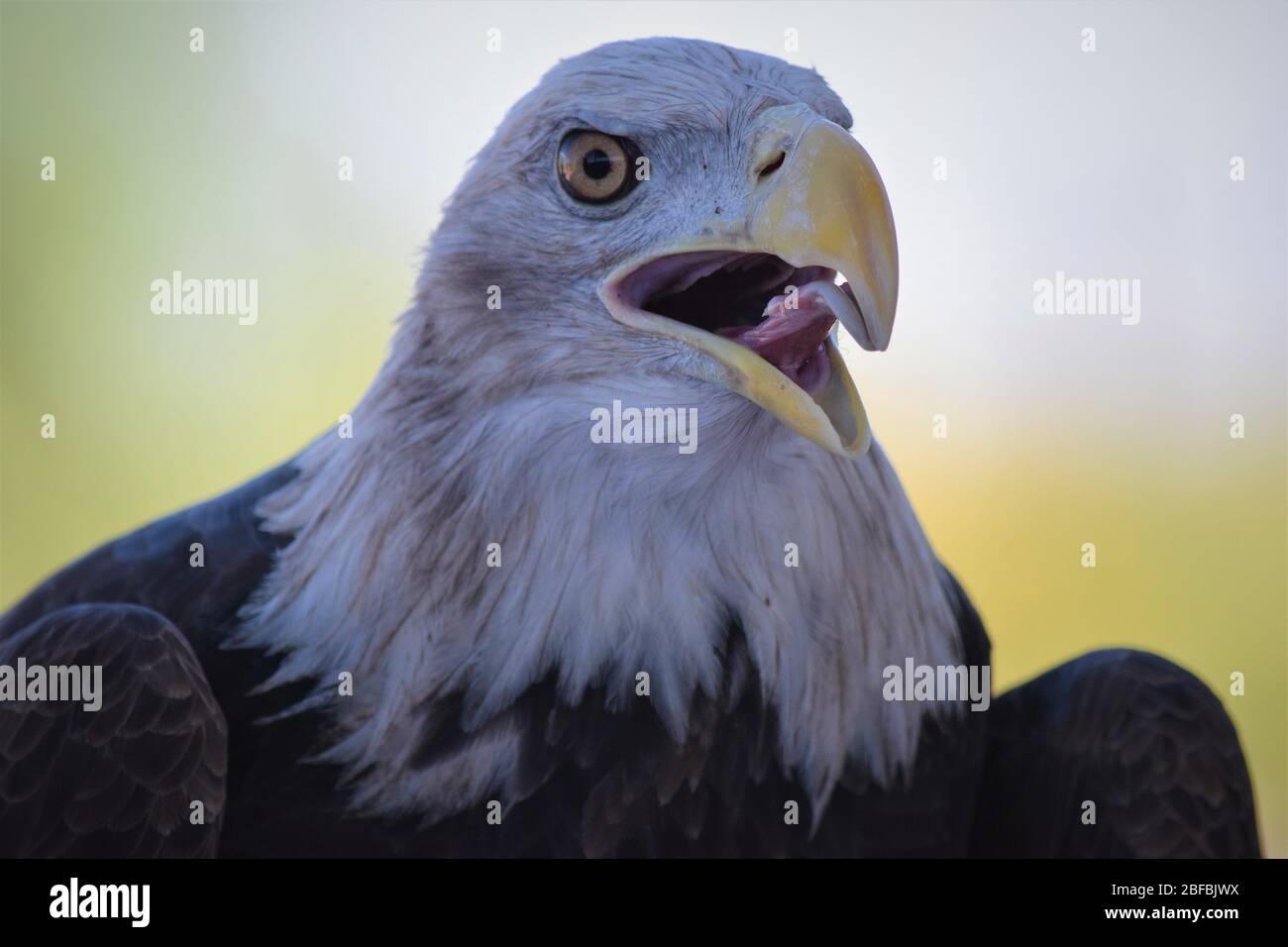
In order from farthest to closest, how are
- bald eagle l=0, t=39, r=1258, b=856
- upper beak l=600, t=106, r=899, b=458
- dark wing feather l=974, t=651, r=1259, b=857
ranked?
dark wing feather l=974, t=651, r=1259, b=857 → bald eagle l=0, t=39, r=1258, b=856 → upper beak l=600, t=106, r=899, b=458

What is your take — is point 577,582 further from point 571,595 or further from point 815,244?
point 815,244

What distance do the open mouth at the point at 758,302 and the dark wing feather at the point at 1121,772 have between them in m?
0.88

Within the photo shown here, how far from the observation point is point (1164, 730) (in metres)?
2.28

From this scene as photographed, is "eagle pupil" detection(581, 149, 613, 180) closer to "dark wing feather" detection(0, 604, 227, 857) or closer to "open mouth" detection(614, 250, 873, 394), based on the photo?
"open mouth" detection(614, 250, 873, 394)

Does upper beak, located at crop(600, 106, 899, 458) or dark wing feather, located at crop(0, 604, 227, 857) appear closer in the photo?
upper beak, located at crop(600, 106, 899, 458)

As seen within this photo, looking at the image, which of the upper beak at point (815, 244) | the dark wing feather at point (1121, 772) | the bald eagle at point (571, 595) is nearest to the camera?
the upper beak at point (815, 244)

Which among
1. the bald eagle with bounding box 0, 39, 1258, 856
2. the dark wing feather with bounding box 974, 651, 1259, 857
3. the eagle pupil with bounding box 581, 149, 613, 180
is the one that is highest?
the eagle pupil with bounding box 581, 149, 613, 180

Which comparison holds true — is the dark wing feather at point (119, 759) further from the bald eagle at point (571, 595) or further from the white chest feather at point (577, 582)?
the white chest feather at point (577, 582)

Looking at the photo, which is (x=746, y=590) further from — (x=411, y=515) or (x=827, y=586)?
(x=411, y=515)

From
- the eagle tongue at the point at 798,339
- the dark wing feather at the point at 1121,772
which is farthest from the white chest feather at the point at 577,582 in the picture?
the dark wing feather at the point at 1121,772

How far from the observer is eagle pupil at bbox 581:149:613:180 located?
1.97m

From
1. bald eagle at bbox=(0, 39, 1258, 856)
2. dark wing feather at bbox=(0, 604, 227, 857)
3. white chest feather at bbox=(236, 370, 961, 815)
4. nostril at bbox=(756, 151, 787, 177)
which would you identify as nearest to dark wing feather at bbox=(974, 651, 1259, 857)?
bald eagle at bbox=(0, 39, 1258, 856)

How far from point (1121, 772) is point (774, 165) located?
4.00 ft

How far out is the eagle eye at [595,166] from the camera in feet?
6.43
